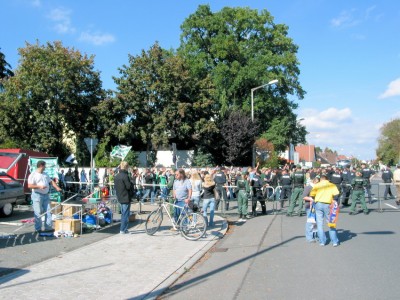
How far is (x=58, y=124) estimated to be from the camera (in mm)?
35094

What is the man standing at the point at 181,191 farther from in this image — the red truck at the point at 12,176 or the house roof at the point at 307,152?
the house roof at the point at 307,152

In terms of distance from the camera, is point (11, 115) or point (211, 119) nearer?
point (11, 115)

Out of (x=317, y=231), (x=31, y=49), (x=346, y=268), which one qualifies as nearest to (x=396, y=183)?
(x=317, y=231)

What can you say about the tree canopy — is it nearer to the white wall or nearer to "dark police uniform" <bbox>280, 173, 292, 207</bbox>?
the white wall

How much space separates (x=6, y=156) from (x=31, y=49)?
52.2ft

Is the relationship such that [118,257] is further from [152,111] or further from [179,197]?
[152,111]

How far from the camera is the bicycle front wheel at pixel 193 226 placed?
10922mm

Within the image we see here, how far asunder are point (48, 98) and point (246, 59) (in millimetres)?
19211

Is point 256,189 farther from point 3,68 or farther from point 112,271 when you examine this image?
point 3,68

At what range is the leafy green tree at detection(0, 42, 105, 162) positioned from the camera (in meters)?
32.6

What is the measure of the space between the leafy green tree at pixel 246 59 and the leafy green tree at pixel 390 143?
47.5 meters

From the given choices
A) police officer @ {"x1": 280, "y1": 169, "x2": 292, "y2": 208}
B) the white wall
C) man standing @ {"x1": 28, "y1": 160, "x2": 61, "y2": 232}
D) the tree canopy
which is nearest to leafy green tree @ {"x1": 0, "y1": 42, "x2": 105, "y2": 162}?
the tree canopy

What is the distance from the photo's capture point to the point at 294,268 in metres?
7.63

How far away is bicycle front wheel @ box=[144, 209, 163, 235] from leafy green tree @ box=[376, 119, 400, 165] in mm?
79273
